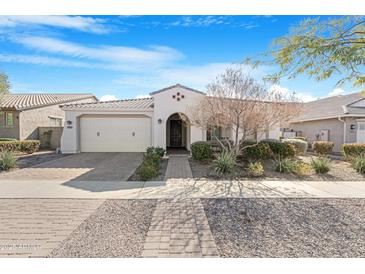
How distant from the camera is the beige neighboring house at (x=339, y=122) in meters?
17.1

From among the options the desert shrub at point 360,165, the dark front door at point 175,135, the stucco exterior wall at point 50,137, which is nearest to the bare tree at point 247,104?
the desert shrub at point 360,165

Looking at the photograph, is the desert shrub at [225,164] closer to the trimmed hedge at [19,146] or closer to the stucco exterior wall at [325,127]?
the stucco exterior wall at [325,127]

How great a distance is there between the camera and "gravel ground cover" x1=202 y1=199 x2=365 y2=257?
3432 mm

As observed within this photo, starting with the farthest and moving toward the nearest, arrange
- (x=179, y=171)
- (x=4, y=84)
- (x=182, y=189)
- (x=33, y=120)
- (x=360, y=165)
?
(x=33, y=120) < (x=4, y=84) < (x=179, y=171) < (x=360, y=165) < (x=182, y=189)

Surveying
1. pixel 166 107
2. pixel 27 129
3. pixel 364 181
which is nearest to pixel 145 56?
pixel 166 107

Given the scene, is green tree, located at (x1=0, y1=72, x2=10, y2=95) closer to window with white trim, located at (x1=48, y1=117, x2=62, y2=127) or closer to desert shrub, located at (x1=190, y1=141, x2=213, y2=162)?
window with white trim, located at (x1=48, y1=117, x2=62, y2=127)

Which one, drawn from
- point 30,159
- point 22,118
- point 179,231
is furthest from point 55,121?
point 179,231

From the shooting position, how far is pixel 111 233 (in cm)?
395

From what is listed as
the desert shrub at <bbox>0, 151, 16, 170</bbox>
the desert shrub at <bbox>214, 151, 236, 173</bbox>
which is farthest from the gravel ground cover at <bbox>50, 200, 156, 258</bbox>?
the desert shrub at <bbox>0, 151, 16, 170</bbox>

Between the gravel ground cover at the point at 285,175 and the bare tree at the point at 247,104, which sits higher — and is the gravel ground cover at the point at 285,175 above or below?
below

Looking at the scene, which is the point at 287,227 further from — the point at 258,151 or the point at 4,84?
the point at 4,84

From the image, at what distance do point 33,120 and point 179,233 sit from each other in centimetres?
2058

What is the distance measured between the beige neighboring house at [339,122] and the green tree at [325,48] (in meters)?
10.6

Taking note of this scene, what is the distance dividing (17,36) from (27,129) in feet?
42.6
